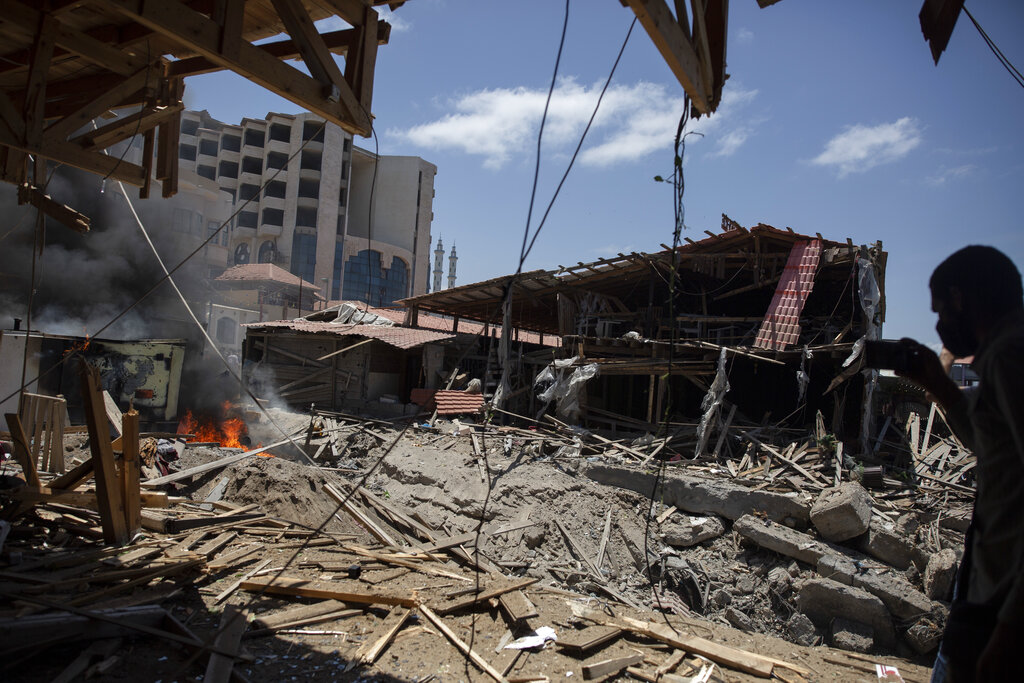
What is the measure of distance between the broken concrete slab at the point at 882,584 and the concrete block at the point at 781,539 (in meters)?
0.21

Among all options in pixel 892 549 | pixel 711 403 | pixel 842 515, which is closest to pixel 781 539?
pixel 842 515

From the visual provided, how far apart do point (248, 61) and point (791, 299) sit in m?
13.0

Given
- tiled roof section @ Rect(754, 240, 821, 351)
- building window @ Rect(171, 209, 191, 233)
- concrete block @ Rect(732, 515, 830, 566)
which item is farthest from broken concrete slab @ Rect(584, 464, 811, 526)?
building window @ Rect(171, 209, 191, 233)

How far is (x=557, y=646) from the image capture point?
16.3 feet

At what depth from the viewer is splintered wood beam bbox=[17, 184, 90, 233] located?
5980mm

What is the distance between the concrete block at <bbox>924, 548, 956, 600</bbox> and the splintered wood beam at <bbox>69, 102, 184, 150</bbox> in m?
11.7

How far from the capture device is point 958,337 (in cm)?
216

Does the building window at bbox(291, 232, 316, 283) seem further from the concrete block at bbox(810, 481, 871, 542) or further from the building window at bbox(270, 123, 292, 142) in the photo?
the concrete block at bbox(810, 481, 871, 542)

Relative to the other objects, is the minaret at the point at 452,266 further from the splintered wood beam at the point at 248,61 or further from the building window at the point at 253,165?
the splintered wood beam at the point at 248,61

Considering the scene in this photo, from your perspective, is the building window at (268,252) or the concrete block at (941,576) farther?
the building window at (268,252)

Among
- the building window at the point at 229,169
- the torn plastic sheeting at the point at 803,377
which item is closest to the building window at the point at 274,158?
the building window at the point at 229,169

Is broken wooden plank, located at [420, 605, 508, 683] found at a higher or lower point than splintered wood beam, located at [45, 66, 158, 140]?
lower

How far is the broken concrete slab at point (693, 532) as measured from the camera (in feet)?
33.1

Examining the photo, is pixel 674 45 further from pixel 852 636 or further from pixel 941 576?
pixel 941 576
